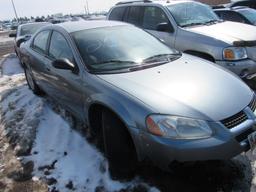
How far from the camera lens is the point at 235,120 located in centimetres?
273

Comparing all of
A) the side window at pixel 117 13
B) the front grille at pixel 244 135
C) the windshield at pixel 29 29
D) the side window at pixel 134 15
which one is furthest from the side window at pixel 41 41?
the windshield at pixel 29 29

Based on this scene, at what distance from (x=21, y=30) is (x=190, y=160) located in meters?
9.93

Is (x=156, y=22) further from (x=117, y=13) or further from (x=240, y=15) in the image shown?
(x=240, y=15)

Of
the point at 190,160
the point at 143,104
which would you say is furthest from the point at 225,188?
the point at 143,104

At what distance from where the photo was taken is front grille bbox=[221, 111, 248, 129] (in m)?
2.67

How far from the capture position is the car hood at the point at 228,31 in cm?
527

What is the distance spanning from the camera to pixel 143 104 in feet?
9.03

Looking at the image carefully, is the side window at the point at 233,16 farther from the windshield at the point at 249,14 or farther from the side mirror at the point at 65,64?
the side mirror at the point at 65,64

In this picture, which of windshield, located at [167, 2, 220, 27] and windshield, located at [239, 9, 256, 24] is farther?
windshield, located at [239, 9, 256, 24]

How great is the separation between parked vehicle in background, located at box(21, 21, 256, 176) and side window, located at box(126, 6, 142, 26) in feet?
8.52

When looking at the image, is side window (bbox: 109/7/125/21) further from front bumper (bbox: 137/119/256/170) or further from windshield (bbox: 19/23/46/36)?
front bumper (bbox: 137/119/256/170)

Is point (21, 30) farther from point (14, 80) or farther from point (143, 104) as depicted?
point (143, 104)

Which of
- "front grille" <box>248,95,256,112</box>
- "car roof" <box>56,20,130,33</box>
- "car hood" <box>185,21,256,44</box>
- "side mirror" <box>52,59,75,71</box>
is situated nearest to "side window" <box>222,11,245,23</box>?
"car hood" <box>185,21,256,44</box>

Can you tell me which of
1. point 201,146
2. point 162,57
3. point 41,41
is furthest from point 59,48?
point 201,146
